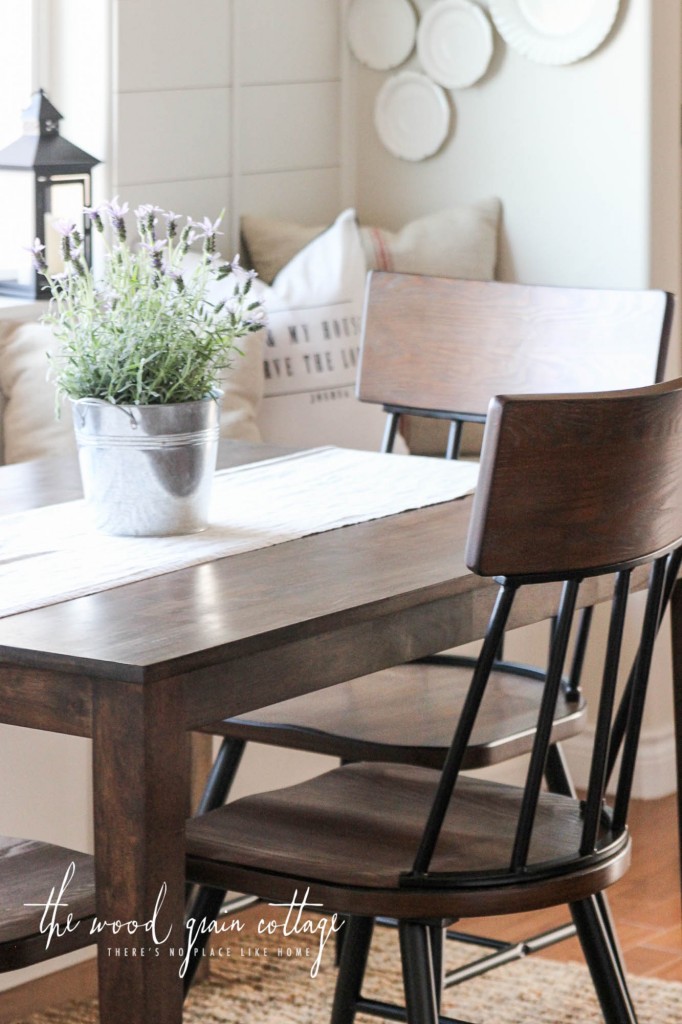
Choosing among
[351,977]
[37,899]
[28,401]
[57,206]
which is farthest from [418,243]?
[37,899]

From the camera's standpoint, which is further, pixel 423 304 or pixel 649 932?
pixel 649 932

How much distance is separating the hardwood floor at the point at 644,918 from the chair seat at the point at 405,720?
0.70 metres

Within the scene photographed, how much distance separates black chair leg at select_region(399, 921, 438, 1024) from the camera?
1570 millimetres

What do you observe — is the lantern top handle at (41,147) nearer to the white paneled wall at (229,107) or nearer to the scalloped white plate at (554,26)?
the white paneled wall at (229,107)

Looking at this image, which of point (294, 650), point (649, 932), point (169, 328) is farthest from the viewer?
point (649, 932)

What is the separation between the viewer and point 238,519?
188cm

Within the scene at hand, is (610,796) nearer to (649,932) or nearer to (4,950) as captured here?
(649,932)

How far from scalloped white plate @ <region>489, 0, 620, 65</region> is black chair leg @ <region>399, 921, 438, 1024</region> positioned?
2268 mm

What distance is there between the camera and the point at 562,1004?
2.50 metres

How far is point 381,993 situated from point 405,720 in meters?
0.70

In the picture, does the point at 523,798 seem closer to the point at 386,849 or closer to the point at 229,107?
the point at 386,849

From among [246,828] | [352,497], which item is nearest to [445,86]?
[352,497]

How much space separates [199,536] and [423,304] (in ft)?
2.89

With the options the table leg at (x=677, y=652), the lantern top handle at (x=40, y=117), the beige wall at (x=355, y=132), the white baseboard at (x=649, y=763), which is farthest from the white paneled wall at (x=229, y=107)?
the table leg at (x=677, y=652)
